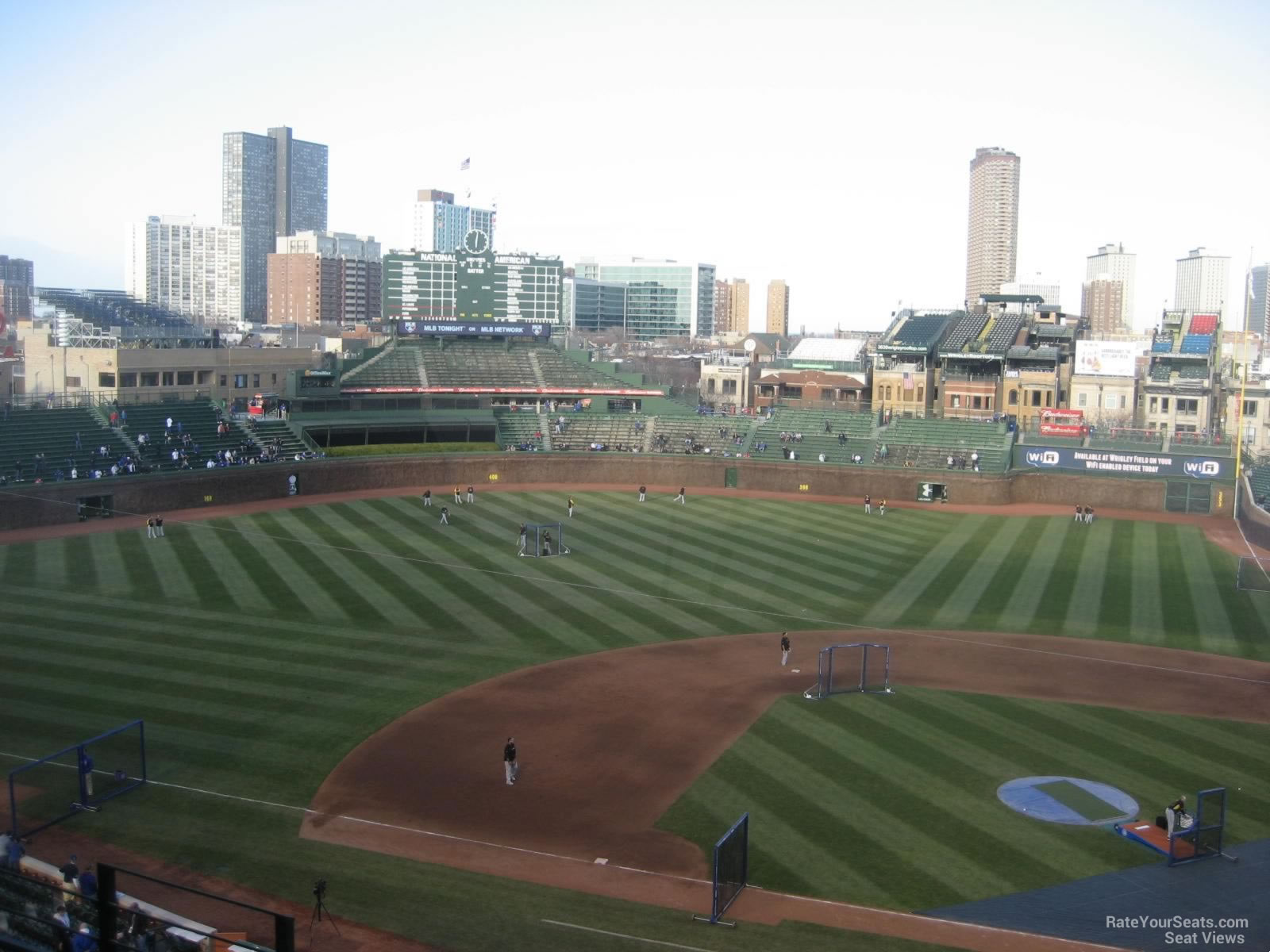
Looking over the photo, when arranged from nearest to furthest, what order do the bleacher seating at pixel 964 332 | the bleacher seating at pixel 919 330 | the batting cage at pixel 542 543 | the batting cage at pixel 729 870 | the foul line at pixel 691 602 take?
the batting cage at pixel 729 870
the foul line at pixel 691 602
the batting cage at pixel 542 543
the bleacher seating at pixel 964 332
the bleacher seating at pixel 919 330

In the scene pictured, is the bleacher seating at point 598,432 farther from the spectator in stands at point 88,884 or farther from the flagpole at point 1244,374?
the spectator in stands at point 88,884

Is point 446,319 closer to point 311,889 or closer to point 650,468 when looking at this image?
point 650,468

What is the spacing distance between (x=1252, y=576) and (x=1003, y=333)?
5145 centimetres

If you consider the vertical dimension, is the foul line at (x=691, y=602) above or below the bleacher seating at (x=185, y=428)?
below

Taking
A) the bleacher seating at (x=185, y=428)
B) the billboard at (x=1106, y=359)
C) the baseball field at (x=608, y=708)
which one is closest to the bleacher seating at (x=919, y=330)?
the billboard at (x=1106, y=359)

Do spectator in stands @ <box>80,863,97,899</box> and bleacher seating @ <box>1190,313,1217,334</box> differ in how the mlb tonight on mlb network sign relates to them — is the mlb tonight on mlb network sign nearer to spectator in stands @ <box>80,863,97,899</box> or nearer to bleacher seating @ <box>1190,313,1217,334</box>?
bleacher seating @ <box>1190,313,1217,334</box>

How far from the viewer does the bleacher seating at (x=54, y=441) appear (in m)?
51.1

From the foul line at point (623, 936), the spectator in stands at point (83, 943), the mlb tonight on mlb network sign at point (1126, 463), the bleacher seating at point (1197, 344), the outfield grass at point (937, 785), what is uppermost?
the bleacher seating at point (1197, 344)

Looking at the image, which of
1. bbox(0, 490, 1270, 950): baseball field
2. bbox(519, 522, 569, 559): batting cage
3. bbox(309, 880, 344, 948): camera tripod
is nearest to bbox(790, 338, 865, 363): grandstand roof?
bbox(0, 490, 1270, 950): baseball field

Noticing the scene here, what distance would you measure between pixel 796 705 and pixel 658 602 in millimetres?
11216

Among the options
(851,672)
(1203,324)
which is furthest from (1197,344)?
(851,672)

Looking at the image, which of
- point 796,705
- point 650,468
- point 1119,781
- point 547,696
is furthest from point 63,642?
point 650,468

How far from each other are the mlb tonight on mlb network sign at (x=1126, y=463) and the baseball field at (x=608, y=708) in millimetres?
13497

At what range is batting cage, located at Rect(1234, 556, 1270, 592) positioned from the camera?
142 feet
